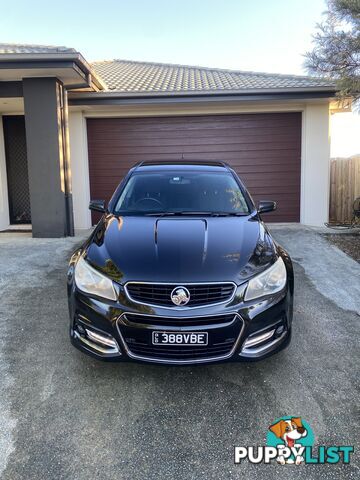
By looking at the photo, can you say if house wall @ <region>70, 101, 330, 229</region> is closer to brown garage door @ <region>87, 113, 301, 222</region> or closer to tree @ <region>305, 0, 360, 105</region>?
brown garage door @ <region>87, 113, 301, 222</region>

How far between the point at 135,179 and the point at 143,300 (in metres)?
2.06

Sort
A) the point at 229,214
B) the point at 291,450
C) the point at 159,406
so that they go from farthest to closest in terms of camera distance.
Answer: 1. the point at 229,214
2. the point at 159,406
3. the point at 291,450

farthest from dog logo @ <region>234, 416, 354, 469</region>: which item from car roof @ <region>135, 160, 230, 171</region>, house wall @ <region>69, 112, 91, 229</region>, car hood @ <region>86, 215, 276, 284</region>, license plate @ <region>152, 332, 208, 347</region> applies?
house wall @ <region>69, 112, 91, 229</region>

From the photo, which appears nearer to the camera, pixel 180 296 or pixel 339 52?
pixel 180 296

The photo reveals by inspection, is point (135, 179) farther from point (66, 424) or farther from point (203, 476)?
point (203, 476)

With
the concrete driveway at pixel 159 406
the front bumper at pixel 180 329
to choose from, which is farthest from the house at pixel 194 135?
the front bumper at pixel 180 329

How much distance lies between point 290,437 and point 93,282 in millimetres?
1596

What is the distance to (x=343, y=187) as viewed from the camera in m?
10.7

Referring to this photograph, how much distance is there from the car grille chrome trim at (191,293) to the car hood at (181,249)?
0.11ft

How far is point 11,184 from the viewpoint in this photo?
9852mm

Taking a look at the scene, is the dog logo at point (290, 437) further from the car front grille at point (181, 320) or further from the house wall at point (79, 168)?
the house wall at point (79, 168)

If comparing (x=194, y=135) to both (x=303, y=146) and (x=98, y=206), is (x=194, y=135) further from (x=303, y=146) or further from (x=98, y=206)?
(x=98, y=206)

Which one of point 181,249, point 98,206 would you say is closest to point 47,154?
point 98,206

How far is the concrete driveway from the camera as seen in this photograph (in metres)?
2.21
